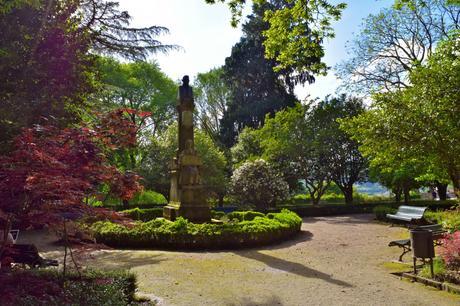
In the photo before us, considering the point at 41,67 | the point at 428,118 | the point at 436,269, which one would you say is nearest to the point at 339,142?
the point at 428,118

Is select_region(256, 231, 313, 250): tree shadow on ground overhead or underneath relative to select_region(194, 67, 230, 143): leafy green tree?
underneath

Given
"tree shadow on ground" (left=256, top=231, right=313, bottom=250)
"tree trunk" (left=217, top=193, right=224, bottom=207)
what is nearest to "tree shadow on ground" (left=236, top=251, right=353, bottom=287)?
"tree shadow on ground" (left=256, top=231, right=313, bottom=250)

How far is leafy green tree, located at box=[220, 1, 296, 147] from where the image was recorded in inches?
1438

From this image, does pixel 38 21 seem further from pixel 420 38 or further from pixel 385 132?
pixel 420 38

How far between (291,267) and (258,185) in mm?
14575

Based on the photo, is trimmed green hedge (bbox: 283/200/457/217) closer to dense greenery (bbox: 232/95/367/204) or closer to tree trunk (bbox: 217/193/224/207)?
dense greenery (bbox: 232/95/367/204)

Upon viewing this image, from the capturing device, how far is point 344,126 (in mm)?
18750

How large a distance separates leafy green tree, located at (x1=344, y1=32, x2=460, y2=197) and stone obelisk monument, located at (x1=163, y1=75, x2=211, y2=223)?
681 cm

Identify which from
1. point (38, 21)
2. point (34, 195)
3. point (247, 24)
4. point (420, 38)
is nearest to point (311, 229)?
point (38, 21)

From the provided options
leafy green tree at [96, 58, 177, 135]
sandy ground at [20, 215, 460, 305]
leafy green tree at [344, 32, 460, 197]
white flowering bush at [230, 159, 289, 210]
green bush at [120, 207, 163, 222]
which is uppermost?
leafy green tree at [96, 58, 177, 135]

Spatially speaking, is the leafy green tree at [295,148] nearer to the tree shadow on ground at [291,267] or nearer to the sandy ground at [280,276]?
the sandy ground at [280,276]

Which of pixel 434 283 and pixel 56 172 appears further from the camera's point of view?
pixel 434 283

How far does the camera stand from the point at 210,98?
43531 mm

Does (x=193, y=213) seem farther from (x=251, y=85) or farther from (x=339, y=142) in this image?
(x=251, y=85)
